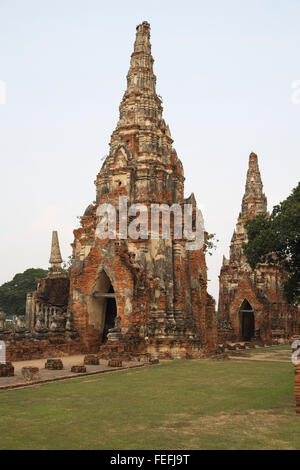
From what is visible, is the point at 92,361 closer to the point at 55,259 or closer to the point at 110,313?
the point at 110,313

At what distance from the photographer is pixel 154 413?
6.74 m

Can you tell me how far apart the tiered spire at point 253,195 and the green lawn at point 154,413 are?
2367cm

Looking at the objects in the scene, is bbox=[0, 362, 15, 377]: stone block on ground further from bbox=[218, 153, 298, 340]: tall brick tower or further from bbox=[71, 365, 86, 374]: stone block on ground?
bbox=[218, 153, 298, 340]: tall brick tower

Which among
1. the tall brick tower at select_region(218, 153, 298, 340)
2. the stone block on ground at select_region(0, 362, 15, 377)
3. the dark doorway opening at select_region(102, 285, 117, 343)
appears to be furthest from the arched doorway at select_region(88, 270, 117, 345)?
the tall brick tower at select_region(218, 153, 298, 340)

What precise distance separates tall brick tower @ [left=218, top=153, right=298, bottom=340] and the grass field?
19049 mm

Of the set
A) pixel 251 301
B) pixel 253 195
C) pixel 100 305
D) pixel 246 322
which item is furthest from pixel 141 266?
pixel 253 195

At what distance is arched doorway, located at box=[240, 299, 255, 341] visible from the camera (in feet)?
102

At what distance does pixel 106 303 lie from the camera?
61.9 feet

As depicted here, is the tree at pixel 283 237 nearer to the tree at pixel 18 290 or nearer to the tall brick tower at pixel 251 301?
the tall brick tower at pixel 251 301

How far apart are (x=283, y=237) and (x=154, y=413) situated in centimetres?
1265

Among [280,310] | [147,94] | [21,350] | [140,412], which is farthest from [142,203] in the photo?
[280,310]

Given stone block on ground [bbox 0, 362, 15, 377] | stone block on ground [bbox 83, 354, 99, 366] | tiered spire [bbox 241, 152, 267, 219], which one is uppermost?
tiered spire [bbox 241, 152, 267, 219]

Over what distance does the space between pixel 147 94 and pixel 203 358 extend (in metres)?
11.9

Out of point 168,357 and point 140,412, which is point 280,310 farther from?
point 140,412
